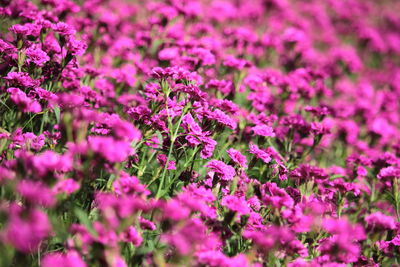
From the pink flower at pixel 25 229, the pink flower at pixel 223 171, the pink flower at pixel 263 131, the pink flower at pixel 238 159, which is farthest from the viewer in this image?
the pink flower at pixel 263 131

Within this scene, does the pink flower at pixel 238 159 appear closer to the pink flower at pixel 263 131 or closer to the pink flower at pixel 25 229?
the pink flower at pixel 263 131

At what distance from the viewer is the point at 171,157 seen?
317 cm

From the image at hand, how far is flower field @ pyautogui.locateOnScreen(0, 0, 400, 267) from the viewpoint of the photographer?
186cm

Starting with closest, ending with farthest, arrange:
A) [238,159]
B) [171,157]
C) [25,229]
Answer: [25,229] < [238,159] < [171,157]

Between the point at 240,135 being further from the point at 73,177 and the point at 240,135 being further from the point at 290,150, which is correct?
the point at 73,177

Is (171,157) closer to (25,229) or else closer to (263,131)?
(263,131)

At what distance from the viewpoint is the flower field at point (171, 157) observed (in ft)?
6.11

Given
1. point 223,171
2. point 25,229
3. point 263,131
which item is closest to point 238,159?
point 223,171

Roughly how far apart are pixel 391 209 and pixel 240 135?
74.3 inches

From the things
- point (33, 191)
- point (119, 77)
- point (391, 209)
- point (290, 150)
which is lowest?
point (391, 209)

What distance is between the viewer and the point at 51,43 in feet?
10.2

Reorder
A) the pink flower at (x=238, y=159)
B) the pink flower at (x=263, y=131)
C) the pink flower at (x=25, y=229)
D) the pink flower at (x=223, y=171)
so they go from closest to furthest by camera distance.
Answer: the pink flower at (x=25, y=229), the pink flower at (x=223, y=171), the pink flower at (x=238, y=159), the pink flower at (x=263, y=131)

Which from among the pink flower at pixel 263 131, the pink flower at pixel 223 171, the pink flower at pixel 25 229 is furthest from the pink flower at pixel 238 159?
→ the pink flower at pixel 25 229

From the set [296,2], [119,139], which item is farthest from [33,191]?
[296,2]
